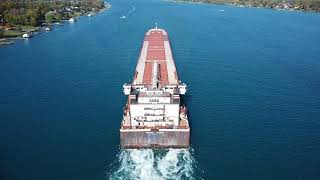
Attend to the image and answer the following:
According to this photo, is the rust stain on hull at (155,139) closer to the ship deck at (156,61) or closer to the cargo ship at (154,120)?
the cargo ship at (154,120)

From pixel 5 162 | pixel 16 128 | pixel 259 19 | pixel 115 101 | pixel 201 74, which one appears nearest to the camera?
pixel 5 162

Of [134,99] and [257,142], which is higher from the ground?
[134,99]

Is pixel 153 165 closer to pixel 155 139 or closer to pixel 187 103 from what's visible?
pixel 155 139

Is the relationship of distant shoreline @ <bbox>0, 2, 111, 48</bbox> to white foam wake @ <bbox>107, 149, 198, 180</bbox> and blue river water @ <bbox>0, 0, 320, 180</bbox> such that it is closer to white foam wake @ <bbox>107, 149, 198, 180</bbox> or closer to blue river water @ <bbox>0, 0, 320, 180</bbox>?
blue river water @ <bbox>0, 0, 320, 180</bbox>

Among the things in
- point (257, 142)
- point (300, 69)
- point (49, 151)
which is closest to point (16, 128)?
point (49, 151)

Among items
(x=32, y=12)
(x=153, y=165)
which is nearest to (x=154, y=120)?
(x=153, y=165)

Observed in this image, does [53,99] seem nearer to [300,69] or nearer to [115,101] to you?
[115,101]
